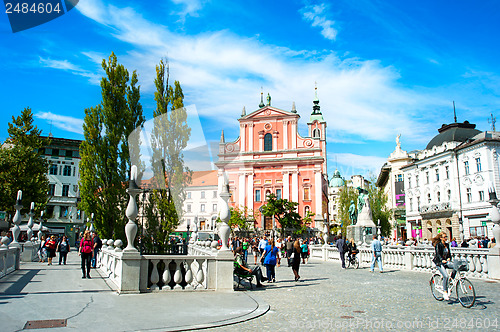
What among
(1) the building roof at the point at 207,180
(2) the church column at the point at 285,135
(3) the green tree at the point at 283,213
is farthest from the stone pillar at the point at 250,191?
(1) the building roof at the point at 207,180

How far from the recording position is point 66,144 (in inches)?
2219

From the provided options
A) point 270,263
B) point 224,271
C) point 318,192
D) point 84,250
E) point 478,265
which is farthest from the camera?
point 318,192

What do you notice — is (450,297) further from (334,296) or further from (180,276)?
(180,276)

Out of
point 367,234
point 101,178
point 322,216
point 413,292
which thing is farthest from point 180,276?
point 322,216

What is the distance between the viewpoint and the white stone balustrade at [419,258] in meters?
15.0

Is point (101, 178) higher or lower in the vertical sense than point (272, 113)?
lower

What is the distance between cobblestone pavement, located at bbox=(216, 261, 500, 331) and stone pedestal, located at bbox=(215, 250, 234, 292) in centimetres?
103

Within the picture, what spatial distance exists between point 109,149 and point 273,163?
4218cm

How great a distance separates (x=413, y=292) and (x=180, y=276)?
6.76m

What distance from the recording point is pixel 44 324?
643cm

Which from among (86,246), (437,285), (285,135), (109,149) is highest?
(285,135)

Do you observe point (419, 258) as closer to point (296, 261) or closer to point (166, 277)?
point (296, 261)

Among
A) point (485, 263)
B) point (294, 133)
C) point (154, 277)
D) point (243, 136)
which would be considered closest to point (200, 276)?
point (154, 277)

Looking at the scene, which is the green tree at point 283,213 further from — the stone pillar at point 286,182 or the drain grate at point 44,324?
the drain grate at point 44,324
